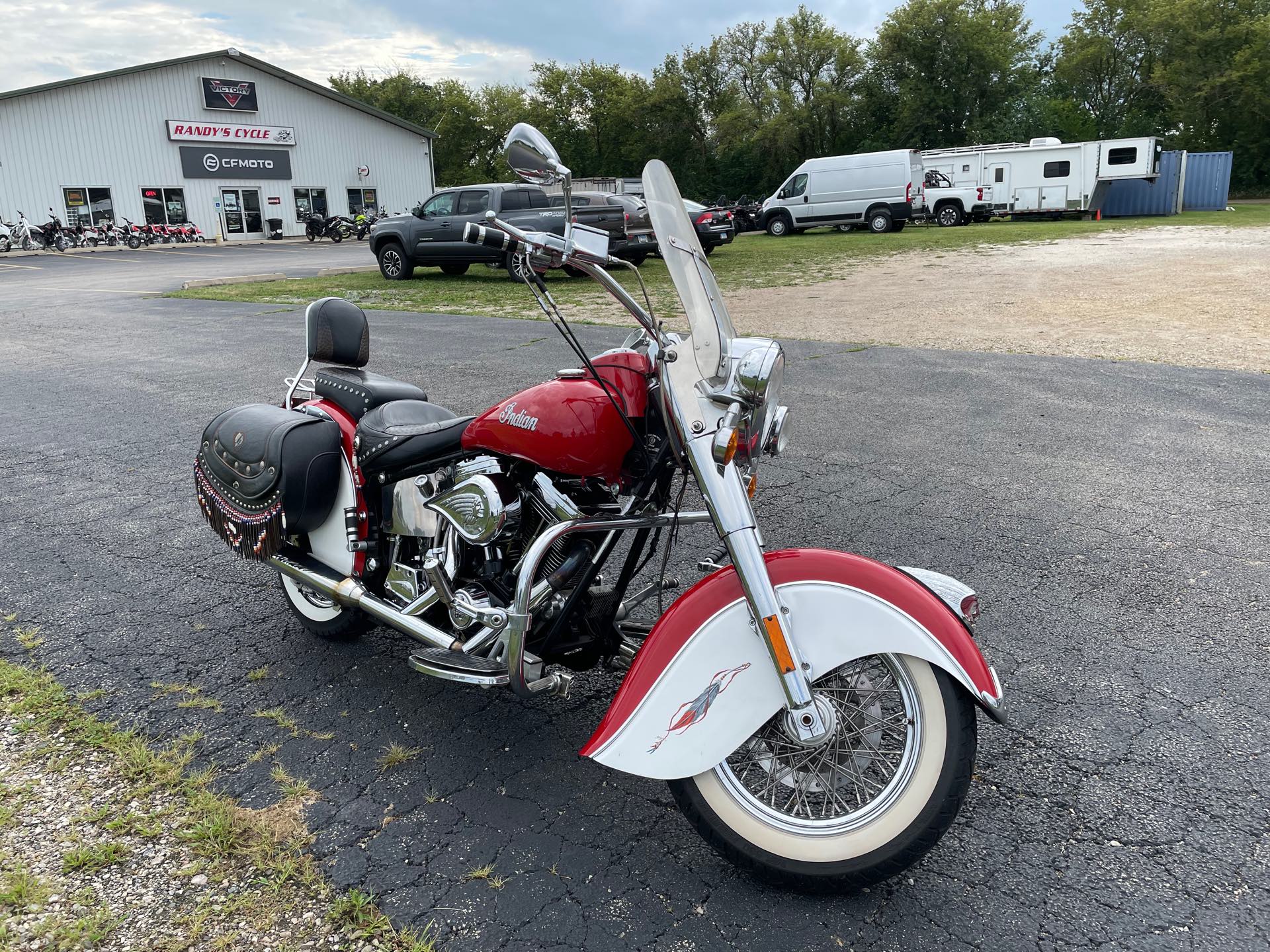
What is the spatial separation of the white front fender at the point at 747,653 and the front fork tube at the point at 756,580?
6cm

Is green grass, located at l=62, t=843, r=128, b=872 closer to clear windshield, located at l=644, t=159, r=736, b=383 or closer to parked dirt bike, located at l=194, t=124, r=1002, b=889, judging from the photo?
parked dirt bike, located at l=194, t=124, r=1002, b=889

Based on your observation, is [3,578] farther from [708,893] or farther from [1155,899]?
[1155,899]

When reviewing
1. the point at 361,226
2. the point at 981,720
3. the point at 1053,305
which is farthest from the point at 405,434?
the point at 361,226

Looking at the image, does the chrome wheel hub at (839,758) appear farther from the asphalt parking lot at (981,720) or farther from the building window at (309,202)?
the building window at (309,202)

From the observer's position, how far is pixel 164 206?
36.3m

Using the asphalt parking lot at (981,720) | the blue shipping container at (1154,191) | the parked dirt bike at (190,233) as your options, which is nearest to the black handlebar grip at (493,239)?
the asphalt parking lot at (981,720)

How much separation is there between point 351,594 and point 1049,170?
113ft

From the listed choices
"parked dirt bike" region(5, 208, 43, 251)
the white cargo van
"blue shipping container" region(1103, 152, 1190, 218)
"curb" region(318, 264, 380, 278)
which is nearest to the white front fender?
"curb" region(318, 264, 380, 278)

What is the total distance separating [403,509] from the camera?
2986 millimetres

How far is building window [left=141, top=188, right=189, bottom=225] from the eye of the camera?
35.9 metres

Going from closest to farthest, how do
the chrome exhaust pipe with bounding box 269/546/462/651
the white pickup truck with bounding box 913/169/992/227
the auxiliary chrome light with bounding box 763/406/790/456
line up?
1. the auxiliary chrome light with bounding box 763/406/790/456
2. the chrome exhaust pipe with bounding box 269/546/462/651
3. the white pickup truck with bounding box 913/169/992/227

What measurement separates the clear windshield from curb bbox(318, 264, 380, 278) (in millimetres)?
19249

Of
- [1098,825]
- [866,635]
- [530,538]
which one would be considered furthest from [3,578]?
[1098,825]

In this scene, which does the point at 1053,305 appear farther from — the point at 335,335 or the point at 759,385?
the point at 759,385
